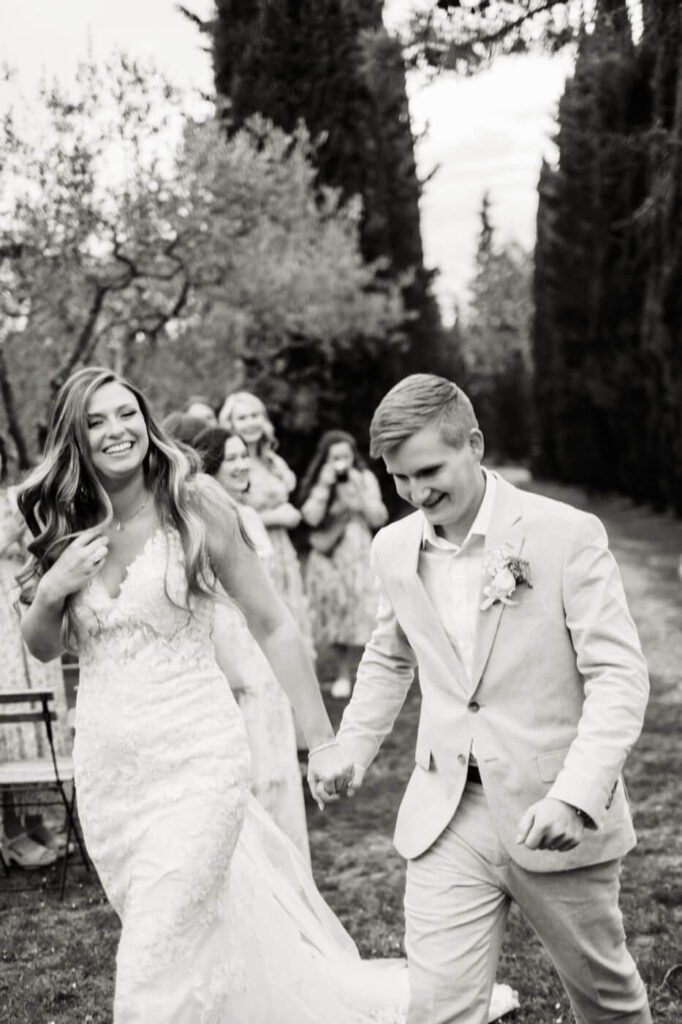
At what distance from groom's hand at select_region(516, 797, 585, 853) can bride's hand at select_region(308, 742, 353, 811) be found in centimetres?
78

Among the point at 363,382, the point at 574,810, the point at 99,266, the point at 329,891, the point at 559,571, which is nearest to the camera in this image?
Answer: the point at 574,810

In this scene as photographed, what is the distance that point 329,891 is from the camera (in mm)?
6500

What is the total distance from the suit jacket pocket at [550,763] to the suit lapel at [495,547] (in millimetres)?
244

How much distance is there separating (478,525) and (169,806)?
113 centimetres

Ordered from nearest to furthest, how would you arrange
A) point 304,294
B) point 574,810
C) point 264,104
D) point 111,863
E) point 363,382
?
point 574,810, point 111,863, point 304,294, point 264,104, point 363,382

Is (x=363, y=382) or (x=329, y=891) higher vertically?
(x=363, y=382)

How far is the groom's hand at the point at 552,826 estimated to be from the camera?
118 inches

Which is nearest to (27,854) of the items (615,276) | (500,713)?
(500,713)

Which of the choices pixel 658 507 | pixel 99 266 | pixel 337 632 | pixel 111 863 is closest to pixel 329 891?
pixel 111 863

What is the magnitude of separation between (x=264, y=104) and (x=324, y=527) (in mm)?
11351

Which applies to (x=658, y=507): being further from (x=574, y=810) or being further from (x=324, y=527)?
(x=574, y=810)

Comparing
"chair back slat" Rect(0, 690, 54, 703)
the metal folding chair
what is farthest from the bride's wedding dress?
the metal folding chair

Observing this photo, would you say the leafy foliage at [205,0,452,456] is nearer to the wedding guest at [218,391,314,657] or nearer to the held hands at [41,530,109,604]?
the wedding guest at [218,391,314,657]

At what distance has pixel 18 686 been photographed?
7352 millimetres
